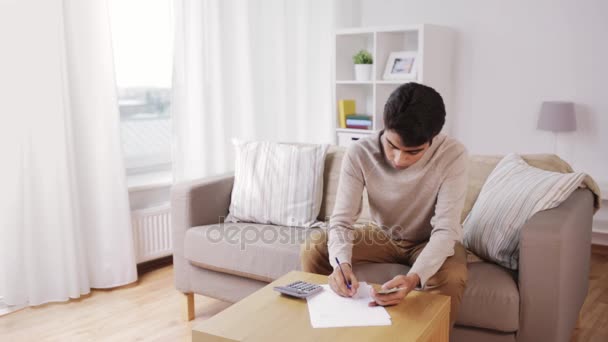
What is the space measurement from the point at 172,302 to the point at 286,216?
769mm

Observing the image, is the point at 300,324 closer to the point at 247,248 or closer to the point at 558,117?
the point at 247,248

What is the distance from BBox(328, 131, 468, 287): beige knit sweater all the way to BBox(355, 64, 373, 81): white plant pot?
6.69 feet

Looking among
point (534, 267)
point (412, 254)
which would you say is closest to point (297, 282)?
point (412, 254)

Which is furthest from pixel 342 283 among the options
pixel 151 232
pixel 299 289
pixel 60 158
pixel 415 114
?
pixel 151 232

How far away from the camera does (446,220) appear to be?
6.02ft

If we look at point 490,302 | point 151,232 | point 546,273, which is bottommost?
point 151,232

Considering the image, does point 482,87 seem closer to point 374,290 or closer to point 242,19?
point 242,19

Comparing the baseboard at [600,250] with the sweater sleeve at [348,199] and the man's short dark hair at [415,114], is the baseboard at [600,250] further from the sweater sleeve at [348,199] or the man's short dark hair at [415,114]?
the man's short dark hair at [415,114]

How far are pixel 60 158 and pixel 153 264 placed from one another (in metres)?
0.93

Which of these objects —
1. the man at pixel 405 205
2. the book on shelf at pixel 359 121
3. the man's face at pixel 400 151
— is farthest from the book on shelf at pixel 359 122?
the man's face at pixel 400 151

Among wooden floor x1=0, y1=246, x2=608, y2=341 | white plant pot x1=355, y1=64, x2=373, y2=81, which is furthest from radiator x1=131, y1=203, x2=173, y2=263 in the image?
white plant pot x1=355, y1=64, x2=373, y2=81

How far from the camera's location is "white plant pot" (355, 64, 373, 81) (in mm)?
3957

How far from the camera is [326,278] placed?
1778 millimetres

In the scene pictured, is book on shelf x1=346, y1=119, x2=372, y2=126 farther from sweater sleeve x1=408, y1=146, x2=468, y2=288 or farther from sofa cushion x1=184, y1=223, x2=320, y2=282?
sweater sleeve x1=408, y1=146, x2=468, y2=288
